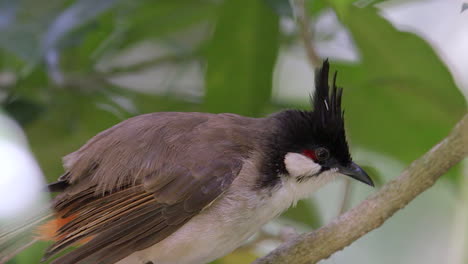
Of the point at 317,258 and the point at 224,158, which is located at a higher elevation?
the point at 224,158

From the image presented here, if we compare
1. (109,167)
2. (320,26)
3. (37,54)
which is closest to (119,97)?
(37,54)

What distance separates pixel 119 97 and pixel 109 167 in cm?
73

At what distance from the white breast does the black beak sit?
0.24m

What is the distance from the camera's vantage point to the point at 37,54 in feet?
8.52

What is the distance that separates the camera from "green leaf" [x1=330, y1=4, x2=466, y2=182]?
2701mm

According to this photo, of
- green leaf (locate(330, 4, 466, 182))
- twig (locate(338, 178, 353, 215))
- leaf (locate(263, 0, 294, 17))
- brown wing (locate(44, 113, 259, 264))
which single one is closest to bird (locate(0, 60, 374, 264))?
brown wing (locate(44, 113, 259, 264))

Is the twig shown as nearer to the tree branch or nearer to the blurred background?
the blurred background

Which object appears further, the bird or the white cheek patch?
the white cheek patch

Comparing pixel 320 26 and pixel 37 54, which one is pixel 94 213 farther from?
pixel 320 26

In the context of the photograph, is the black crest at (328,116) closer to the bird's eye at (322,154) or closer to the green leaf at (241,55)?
the bird's eye at (322,154)

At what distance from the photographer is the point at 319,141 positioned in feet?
8.18

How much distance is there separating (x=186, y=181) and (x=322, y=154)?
0.46 meters

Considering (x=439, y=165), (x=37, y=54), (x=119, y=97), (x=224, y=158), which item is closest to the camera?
(x=439, y=165)

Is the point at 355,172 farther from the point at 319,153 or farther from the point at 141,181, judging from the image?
the point at 141,181
